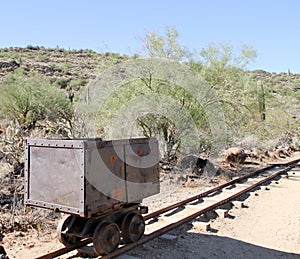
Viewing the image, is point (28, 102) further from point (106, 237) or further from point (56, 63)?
point (56, 63)

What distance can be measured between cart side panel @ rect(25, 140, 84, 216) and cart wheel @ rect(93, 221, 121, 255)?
26.1 inches

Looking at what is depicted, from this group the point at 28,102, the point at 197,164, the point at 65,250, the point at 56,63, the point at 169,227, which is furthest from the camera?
the point at 56,63

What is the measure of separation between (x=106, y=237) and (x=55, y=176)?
1.34 metres

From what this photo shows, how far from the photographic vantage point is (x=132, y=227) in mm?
6695

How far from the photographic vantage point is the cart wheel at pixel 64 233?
615cm

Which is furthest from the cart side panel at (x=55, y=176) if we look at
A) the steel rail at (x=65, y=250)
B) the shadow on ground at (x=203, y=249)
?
the shadow on ground at (x=203, y=249)

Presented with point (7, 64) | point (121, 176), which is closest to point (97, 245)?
point (121, 176)

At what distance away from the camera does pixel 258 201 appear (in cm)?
1061

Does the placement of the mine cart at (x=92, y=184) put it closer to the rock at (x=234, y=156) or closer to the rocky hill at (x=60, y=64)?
the rock at (x=234, y=156)

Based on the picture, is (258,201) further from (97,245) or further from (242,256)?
(97,245)

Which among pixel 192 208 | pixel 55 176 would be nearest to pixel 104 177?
pixel 55 176

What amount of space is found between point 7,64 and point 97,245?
42912 millimetres

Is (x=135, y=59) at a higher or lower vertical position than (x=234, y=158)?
higher

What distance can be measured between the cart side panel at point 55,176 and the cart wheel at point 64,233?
1.73ft
